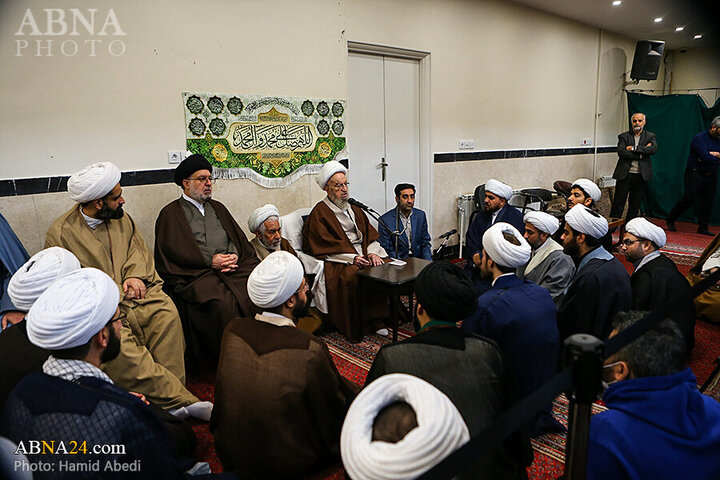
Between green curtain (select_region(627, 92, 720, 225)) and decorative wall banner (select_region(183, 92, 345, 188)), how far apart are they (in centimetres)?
657

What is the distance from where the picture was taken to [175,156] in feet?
12.1

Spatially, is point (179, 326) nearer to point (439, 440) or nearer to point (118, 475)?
point (118, 475)

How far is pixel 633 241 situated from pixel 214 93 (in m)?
3.27

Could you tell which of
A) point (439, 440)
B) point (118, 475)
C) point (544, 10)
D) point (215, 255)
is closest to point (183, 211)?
point (215, 255)

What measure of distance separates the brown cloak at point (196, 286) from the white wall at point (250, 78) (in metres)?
0.52

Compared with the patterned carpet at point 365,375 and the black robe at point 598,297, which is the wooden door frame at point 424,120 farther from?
the black robe at point 598,297

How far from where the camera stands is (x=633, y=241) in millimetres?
2998

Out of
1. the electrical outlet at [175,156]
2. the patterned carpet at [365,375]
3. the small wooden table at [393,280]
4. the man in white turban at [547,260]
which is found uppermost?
the electrical outlet at [175,156]

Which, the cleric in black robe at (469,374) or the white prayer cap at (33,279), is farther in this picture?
the white prayer cap at (33,279)

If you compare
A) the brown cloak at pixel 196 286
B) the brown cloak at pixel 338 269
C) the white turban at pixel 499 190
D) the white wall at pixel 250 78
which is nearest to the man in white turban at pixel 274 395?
the brown cloak at pixel 196 286

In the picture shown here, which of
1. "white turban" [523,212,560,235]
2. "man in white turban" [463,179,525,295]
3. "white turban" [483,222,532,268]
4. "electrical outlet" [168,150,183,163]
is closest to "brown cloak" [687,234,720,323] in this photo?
"man in white turban" [463,179,525,295]

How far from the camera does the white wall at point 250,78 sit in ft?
10.2

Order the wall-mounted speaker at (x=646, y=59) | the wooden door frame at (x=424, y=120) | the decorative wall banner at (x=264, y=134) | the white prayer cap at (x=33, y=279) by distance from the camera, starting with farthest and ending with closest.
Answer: the wall-mounted speaker at (x=646, y=59)
the wooden door frame at (x=424, y=120)
the decorative wall banner at (x=264, y=134)
the white prayer cap at (x=33, y=279)

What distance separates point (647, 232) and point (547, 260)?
615 millimetres
